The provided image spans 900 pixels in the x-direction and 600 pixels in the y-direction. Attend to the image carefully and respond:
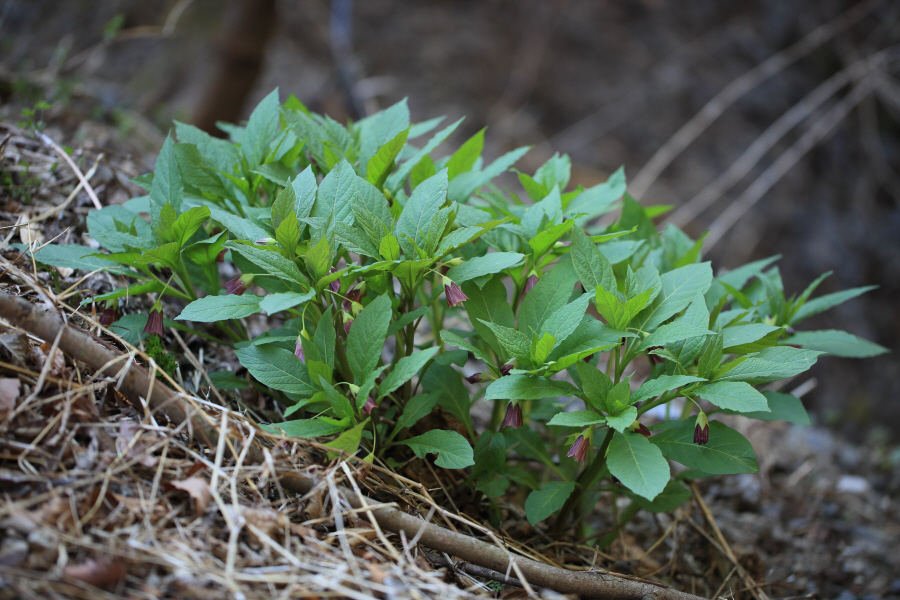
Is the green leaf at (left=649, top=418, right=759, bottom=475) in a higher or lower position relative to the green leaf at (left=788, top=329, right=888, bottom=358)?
lower

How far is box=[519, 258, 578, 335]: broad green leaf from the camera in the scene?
4.60 feet

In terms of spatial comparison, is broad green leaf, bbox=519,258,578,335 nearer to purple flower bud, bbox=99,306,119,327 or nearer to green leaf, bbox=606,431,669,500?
green leaf, bbox=606,431,669,500

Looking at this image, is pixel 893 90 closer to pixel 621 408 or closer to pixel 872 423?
pixel 872 423

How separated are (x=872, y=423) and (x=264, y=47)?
5287 millimetres

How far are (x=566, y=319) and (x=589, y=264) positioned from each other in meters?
0.17

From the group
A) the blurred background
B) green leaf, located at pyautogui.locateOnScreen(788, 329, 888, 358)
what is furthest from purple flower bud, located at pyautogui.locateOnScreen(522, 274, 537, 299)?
the blurred background

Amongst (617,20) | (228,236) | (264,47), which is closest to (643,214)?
(228,236)

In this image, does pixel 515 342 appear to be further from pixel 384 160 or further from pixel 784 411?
pixel 784 411

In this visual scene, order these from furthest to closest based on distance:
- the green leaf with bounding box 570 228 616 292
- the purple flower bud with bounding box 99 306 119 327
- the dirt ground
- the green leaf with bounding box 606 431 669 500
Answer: the dirt ground → the purple flower bud with bounding box 99 306 119 327 → the green leaf with bounding box 570 228 616 292 → the green leaf with bounding box 606 431 669 500

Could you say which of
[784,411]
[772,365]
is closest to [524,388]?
[772,365]

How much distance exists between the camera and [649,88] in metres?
5.70

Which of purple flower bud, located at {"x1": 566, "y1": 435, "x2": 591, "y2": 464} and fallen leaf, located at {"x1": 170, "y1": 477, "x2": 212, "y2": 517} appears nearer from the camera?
fallen leaf, located at {"x1": 170, "y1": 477, "x2": 212, "y2": 517}

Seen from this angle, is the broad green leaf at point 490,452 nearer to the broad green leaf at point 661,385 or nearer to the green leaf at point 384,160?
the broad green leaf at point 661,385

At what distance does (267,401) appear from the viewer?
1820 mm
